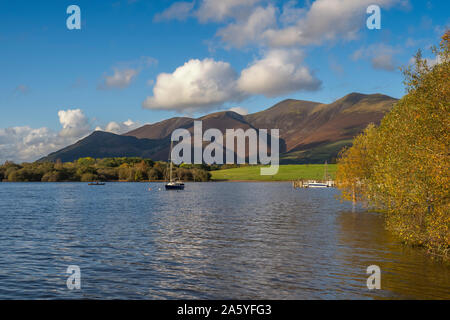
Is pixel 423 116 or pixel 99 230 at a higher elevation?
pixel 423 116

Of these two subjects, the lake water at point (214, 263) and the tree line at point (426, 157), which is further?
the tree line at point (426, 157)

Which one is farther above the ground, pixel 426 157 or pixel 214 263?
pixel 426 157

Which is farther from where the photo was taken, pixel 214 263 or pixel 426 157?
pixel 214 263

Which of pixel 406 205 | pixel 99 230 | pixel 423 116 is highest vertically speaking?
pixel 423 116

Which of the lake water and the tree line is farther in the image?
the tree line

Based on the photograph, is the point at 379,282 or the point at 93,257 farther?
the point at 93,257

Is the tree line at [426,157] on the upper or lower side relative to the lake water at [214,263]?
upper

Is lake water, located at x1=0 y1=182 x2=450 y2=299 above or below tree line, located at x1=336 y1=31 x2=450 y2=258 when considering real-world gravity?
below
